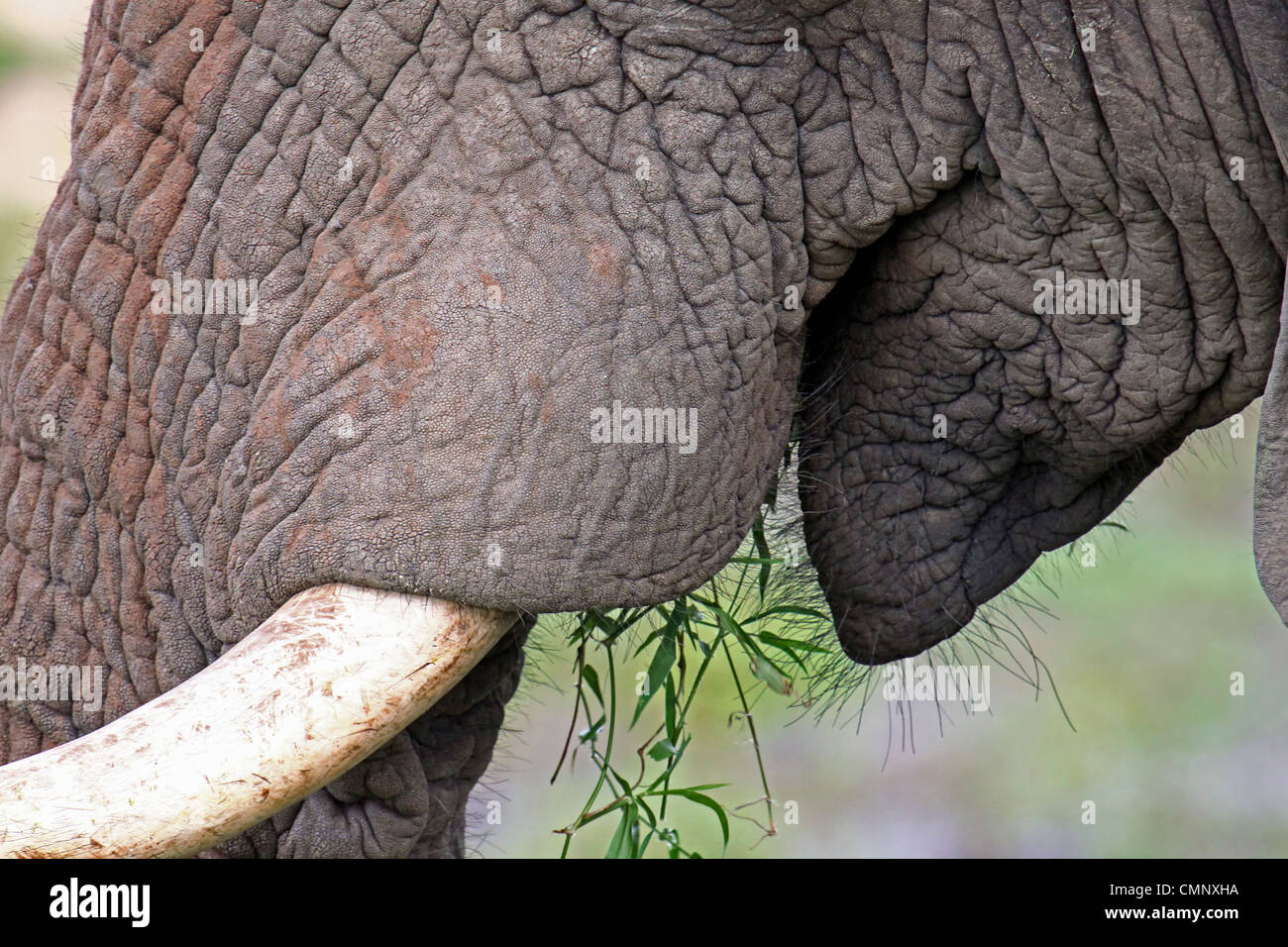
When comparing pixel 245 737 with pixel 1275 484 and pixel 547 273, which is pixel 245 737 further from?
pixel 1275 484

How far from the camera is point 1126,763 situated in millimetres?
5047

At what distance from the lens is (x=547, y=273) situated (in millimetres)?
1894

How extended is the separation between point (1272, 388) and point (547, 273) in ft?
2.58

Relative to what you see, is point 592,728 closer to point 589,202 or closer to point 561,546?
point 561,546

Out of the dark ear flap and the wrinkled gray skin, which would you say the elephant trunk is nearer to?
the wrinkled gray skin

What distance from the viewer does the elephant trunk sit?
1.80m

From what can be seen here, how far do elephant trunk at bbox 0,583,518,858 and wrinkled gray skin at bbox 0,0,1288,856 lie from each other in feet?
0.22

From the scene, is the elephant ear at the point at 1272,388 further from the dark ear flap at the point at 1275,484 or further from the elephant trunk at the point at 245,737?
the elephant trunk at the point at 245,737

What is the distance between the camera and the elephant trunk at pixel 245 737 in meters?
1.80

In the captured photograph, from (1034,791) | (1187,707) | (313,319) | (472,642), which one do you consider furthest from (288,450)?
(1187,707)

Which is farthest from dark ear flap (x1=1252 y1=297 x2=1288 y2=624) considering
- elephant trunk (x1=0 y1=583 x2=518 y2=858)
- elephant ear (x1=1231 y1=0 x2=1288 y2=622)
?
elephant trunk (x1=0 y1=583 x2=518 y2=858)

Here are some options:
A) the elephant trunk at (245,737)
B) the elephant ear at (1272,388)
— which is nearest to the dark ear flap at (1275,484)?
the elephant ear at (1272,388)

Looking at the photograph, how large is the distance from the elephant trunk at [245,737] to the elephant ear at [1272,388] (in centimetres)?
89
